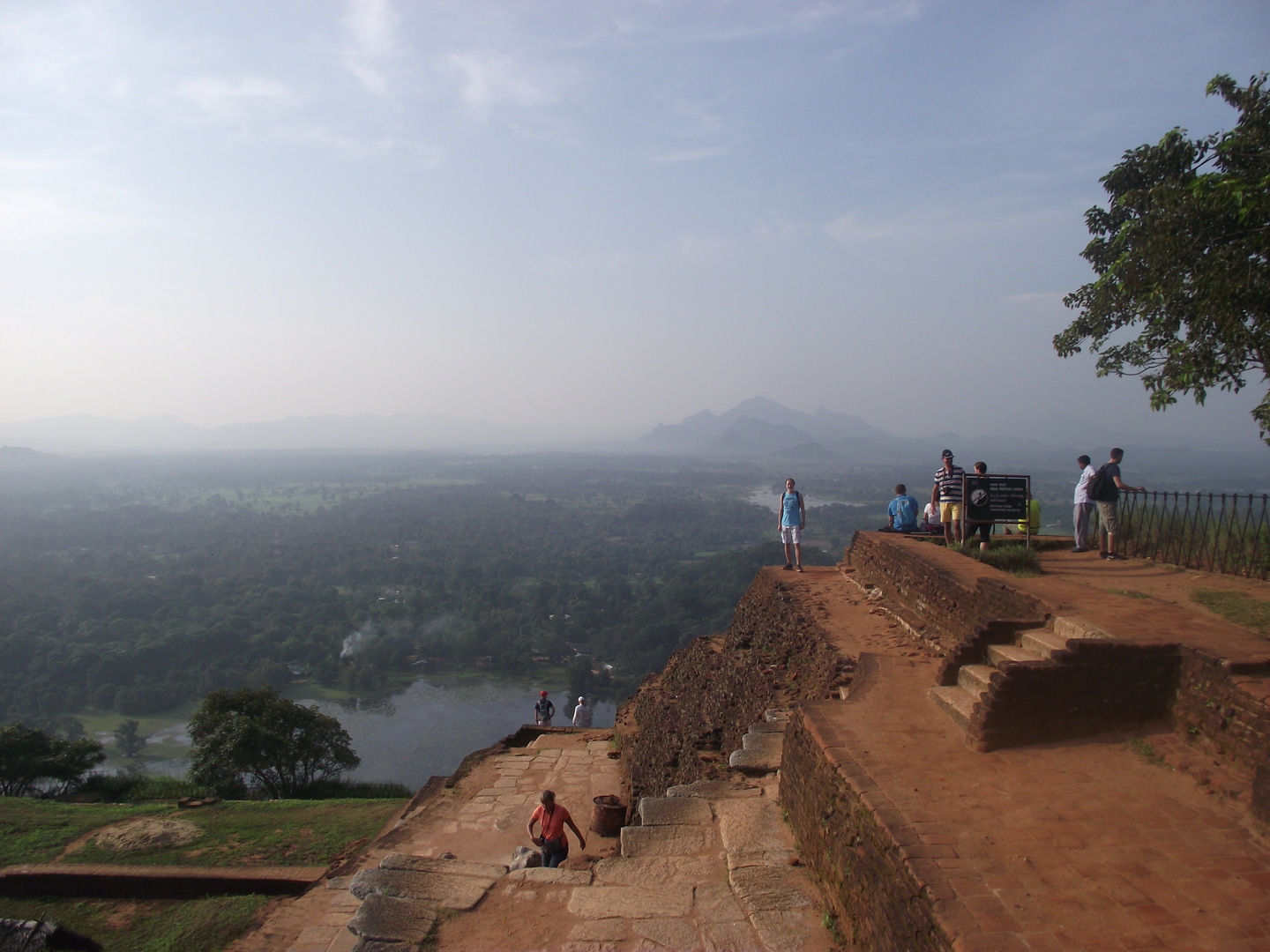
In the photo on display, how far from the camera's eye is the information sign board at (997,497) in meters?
9.30

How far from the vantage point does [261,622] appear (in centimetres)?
5234

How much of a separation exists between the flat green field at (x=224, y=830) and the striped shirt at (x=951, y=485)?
887 cm

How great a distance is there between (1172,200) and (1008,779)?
18.8 feet

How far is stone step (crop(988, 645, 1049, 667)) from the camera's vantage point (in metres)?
5.87

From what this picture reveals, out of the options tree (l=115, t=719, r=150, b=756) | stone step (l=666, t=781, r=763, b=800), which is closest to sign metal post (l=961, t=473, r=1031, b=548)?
stone step (l=666, t=781, r=763, b=800)

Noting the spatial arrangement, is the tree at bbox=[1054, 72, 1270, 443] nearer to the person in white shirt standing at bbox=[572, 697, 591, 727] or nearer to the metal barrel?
the metal barrel

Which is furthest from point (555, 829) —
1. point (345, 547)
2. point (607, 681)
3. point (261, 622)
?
point (345, 547)

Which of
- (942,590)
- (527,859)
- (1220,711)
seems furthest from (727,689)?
(1220,711)

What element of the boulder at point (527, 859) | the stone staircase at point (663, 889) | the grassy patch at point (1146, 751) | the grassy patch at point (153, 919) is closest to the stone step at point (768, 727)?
the stone staircase at point (663, 889)

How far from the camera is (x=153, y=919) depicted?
7.12 meters

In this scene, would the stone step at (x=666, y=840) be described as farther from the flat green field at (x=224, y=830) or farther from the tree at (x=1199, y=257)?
the tree at (x=1199, y=257)

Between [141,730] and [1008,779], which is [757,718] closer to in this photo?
[1008,779]

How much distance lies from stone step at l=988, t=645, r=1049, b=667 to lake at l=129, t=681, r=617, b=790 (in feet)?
77.8

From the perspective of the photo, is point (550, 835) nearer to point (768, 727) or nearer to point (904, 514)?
point (768, 727)
